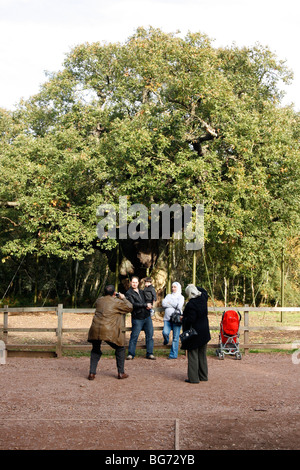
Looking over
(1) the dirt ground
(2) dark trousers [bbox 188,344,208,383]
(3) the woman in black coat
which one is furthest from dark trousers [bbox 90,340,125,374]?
(2) dark trousers [bbox 188,344,208,383]

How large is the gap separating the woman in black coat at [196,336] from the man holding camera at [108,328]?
44.0 inches

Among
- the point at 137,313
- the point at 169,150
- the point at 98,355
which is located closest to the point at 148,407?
the point at 98,355

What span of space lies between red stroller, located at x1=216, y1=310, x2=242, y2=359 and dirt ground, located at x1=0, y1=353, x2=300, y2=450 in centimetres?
46

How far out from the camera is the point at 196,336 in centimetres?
855

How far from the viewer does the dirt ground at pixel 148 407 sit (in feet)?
16.9

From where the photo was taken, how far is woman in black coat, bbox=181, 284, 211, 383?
851 cm

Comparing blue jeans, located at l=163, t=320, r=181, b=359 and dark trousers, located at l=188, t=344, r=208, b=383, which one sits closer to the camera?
dark trousers, located at l=188, t=344, r=208, b=383

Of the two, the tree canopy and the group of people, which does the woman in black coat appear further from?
the tree canopy

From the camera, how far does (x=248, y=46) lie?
20812 mm

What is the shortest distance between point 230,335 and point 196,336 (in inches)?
108

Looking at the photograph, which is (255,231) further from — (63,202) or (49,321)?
(49,321)

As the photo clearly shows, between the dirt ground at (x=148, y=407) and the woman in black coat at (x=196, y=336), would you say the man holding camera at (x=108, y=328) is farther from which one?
the woman in black coat at (x=196, y=336)
